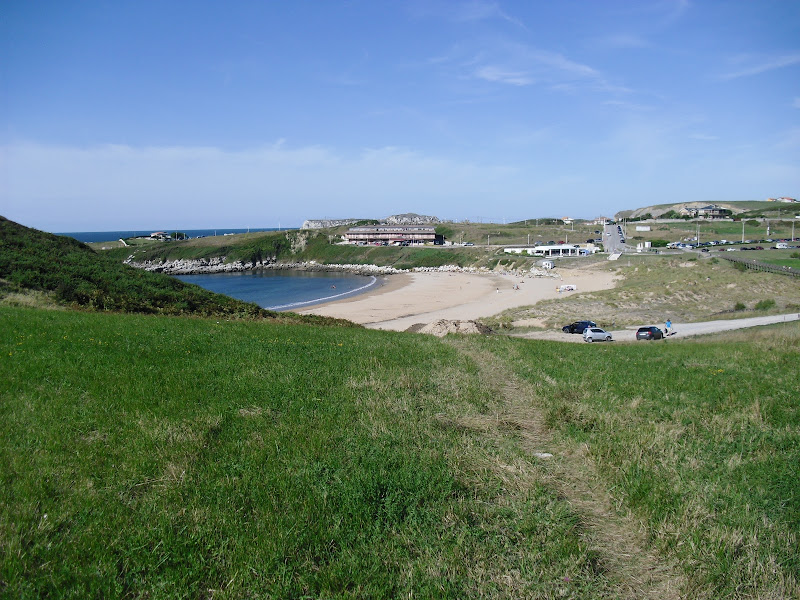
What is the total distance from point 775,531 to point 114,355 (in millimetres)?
12505

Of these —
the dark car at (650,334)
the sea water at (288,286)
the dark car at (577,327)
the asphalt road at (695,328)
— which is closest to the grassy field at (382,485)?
the dark car at (650,334)

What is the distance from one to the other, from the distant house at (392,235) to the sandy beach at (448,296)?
172ft

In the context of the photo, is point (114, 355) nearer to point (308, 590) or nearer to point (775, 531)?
point (308, 590)

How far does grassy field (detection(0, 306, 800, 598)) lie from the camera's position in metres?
4.31

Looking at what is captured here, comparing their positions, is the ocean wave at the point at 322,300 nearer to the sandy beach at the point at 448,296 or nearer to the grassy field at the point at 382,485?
the sandy beach at the point at 448,296

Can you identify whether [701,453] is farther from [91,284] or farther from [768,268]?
[768,268]

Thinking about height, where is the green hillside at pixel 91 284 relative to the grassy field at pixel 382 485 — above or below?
above

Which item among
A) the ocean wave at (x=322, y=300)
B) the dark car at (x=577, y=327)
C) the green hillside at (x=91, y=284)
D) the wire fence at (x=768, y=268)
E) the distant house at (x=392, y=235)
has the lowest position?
the ocean wave at (x=322, y=300)

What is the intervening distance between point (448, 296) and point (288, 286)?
36043 mm

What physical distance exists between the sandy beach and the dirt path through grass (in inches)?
1297

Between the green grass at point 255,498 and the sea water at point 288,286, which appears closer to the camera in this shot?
the green grass at point 255,498

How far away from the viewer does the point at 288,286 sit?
305ft

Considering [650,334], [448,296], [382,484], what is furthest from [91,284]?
[448,296]

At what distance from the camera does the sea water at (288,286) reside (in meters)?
72.1
